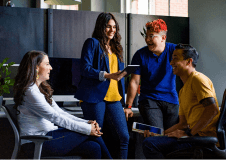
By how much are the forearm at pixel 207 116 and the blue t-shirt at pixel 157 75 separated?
0.56 meters

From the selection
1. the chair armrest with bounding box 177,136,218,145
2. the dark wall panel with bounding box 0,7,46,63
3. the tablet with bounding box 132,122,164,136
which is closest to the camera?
the chair armrest with bounding box 177,136,218,145

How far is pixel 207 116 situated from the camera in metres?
1.29

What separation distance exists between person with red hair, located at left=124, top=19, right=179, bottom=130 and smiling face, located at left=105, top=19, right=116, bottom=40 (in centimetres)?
27

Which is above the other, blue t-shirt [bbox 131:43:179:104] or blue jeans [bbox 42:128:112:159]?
blue t-shirt [bbox 131:43:179:104]

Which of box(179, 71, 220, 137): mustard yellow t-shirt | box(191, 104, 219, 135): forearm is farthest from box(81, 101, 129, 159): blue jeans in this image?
box(191, 104, 219, 135): forearm

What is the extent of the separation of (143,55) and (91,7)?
4603 mm

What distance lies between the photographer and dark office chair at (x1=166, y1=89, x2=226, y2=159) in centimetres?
119

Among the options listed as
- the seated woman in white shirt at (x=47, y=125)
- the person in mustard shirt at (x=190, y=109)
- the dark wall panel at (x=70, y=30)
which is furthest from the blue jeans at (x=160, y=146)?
the dark wall panel at (x=70, y=30)

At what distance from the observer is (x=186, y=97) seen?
4.85 feet

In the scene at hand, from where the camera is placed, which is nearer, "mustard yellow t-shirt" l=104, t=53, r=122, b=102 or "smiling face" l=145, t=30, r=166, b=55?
"mustard yellow t-shirt" l=104, t=53, r=122, b=102

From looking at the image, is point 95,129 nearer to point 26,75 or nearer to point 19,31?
point 26,75

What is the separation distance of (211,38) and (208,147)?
190 cm

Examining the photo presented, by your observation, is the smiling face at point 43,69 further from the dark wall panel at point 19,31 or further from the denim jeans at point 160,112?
the dark wall panel at point 19,31

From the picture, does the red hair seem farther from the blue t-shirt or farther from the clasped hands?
the clasped hands
